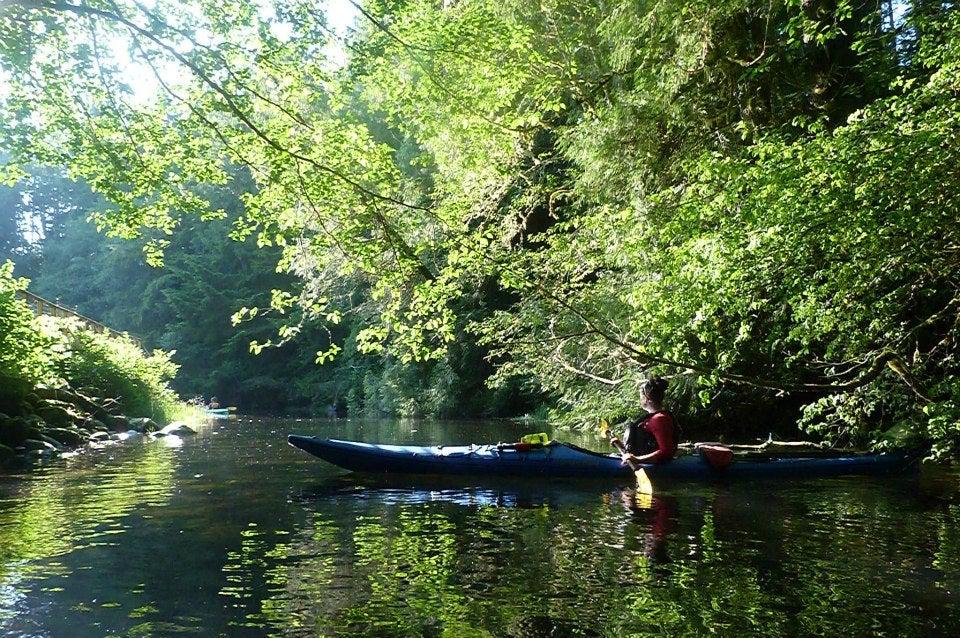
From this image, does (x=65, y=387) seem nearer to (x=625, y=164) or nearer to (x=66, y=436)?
(x=66, y=436)

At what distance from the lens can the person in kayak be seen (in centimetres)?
835

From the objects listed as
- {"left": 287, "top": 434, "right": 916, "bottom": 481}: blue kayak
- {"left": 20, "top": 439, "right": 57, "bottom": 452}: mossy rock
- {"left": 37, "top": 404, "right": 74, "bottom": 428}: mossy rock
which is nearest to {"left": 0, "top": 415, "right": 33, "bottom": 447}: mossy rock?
{"left": 20, "top": 439, "right": 57, "bottom": 452}: mossy rock

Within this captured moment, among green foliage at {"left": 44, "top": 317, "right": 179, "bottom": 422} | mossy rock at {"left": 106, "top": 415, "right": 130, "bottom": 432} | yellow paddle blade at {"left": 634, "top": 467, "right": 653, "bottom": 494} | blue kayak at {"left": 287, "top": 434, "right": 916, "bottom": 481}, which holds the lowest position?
yellow paddle blade at {"left": 634, "top": 467, "right": 653, "bottom": 494}

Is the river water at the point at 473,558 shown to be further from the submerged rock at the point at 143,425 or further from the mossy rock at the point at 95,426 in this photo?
the submerged rock at the point at 143,425

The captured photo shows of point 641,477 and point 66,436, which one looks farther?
point 66,436

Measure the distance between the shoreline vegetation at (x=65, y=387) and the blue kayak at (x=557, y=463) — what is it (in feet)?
13.5

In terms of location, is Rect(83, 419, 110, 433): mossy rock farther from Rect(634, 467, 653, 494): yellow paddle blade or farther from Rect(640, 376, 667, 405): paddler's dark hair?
Rect(640, 376, 667, 405): paddler's dark hair

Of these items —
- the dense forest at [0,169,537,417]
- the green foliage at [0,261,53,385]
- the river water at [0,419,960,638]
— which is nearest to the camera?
the river water at [0,419,960,638]

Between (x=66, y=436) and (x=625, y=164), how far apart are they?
30.3ft

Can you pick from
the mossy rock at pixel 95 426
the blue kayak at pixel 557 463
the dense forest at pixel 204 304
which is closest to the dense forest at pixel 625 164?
the blue kayak at pixel 557 463

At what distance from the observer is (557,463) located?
891cm

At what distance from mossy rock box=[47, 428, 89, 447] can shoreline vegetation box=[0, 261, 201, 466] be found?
13 millimetres

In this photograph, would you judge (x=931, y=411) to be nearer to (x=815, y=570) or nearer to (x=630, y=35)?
(x=815, y=570)

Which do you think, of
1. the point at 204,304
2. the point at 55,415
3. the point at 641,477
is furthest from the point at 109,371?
the point at 204,304
